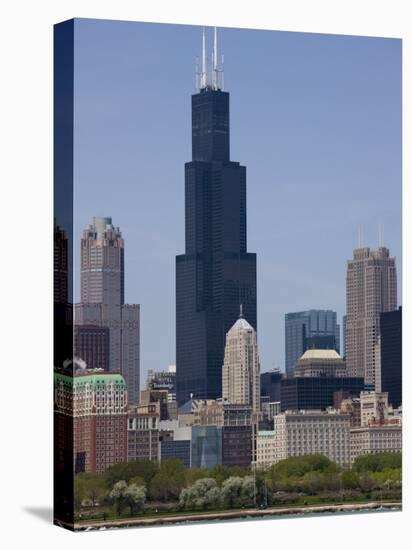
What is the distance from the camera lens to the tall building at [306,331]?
2078cm

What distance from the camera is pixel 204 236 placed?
20.4 m

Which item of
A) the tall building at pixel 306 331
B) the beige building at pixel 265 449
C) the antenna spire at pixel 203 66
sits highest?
the antenna spire at pixel 203 66

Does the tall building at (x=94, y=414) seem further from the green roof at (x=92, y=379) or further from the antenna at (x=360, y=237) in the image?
the antenna at (x=360, y=237)

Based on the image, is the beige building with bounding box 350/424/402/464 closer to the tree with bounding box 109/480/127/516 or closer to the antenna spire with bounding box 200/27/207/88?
the tree with bounding box 109/480/127/516

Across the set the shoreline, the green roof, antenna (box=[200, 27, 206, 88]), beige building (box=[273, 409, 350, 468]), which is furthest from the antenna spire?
the shoreline

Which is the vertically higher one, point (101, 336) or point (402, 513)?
point (101, 336)

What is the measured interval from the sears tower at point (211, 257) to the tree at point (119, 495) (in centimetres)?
113

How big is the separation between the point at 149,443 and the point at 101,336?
1239mm

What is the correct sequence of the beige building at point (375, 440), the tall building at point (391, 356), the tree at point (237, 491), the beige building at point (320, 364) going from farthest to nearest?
the tall building at point (391, 356) → the beige building at point (375, 440) → the beige building at point (320, 364) → the tree at point (237, 491)

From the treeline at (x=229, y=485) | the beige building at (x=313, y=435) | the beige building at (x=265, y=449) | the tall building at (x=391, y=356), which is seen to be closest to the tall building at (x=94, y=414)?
the treeline at (x=229, y=485)

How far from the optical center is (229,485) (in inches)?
802

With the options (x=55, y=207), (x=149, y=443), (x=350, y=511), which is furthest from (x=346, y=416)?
(x=55, y=207)

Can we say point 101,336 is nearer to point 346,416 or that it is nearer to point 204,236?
point 204,236

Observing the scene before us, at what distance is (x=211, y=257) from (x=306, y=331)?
4.10ft
